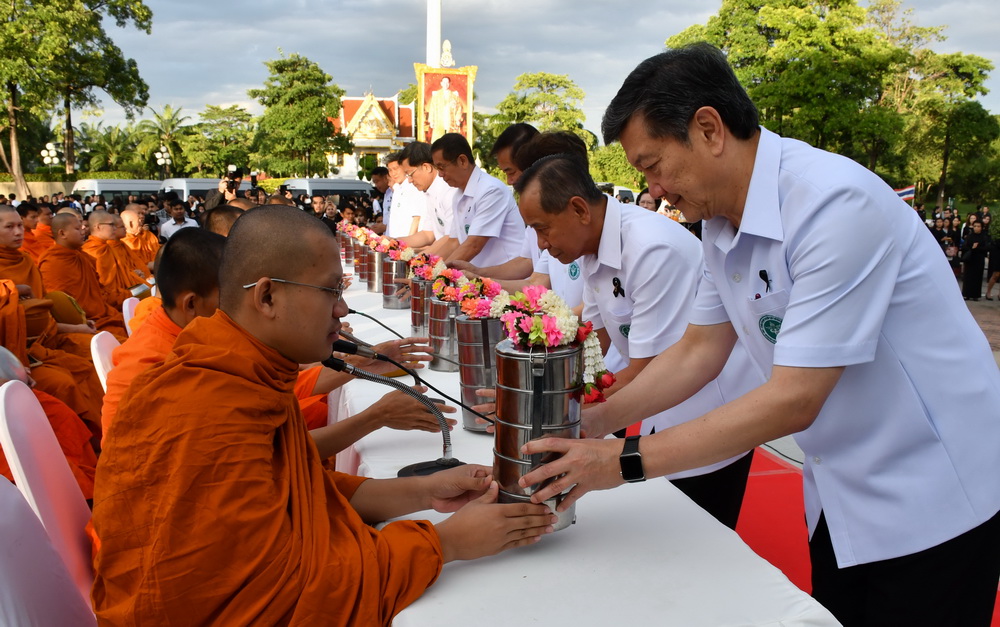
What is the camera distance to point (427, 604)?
125cm

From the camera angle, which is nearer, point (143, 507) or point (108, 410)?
point (143, 507)

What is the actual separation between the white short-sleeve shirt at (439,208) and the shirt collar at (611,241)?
3183mm

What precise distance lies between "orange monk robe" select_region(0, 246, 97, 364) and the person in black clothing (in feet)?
42.4

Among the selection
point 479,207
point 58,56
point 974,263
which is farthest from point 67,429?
point 58,56

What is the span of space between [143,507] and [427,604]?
509mm

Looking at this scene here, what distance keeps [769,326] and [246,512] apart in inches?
42.5

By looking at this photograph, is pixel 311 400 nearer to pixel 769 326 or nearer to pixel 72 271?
pixel 769 326

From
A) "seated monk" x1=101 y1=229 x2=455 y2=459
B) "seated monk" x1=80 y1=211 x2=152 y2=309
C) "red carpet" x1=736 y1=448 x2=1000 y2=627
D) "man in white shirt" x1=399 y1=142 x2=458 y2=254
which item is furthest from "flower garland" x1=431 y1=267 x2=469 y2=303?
"seated monk" x1=80 y1=211 x2=152 y2=309

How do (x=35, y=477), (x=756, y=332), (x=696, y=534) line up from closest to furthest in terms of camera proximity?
(x=696, y=534), (x=756, y=332), (x=35, y=477)

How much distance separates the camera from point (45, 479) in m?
1.76

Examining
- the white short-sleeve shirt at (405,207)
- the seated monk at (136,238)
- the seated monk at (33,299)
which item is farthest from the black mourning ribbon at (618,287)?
the seated monk at (136,238)

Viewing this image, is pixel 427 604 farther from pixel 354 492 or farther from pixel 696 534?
pixel 696 534

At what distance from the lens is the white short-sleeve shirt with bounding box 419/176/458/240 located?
5.85m

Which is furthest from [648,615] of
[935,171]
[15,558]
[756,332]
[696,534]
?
[935,171]
